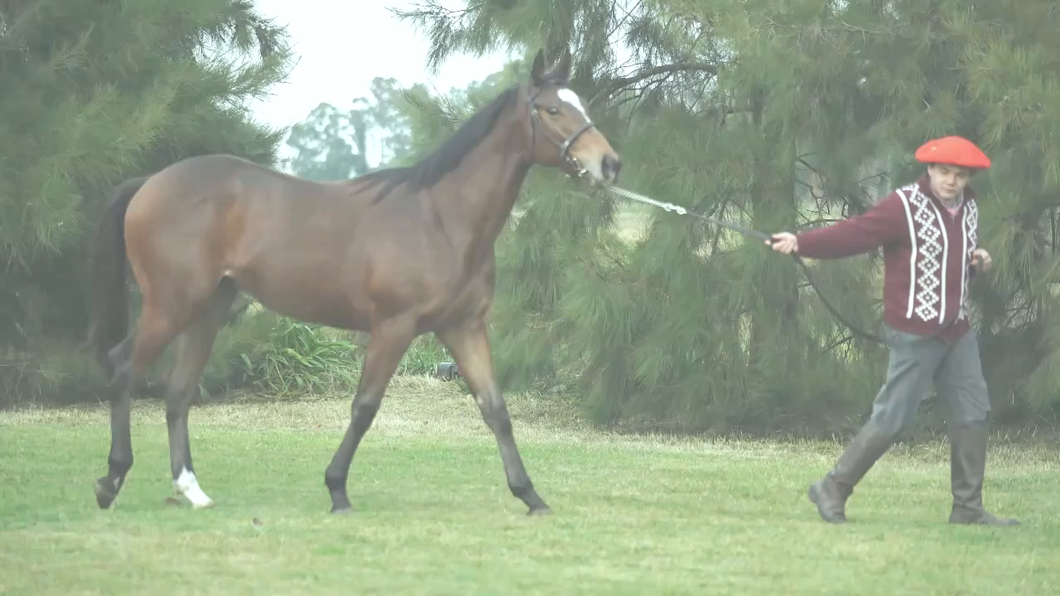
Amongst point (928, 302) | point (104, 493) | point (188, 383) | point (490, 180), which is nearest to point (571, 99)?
point (490, 180)

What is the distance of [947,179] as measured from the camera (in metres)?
6.53

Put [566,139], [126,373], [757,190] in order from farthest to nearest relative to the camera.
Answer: [757,190] → [126,373] → [566,139]

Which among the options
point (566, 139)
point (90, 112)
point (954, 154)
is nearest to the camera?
point (954, 154)

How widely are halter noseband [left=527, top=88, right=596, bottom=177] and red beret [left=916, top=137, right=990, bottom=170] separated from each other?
1.47 meters

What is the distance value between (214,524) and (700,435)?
17.7 ft

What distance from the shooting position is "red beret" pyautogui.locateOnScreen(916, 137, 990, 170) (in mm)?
6453

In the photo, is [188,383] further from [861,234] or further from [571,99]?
[861,234]

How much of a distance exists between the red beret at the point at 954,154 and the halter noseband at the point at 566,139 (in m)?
1.47

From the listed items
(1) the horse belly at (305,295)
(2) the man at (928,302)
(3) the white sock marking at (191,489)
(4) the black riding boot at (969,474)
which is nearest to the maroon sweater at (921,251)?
(2) the man at (928,302)

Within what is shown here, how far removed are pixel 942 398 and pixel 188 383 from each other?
3.59 meters

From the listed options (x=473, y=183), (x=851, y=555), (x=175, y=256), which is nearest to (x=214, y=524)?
(x=175, y=256)

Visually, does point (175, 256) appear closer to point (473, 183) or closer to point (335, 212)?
point (335, 212)

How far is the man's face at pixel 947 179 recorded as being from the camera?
6.53 meters

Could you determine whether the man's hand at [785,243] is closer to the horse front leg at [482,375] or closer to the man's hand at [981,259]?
the man's hand at [981,259]
